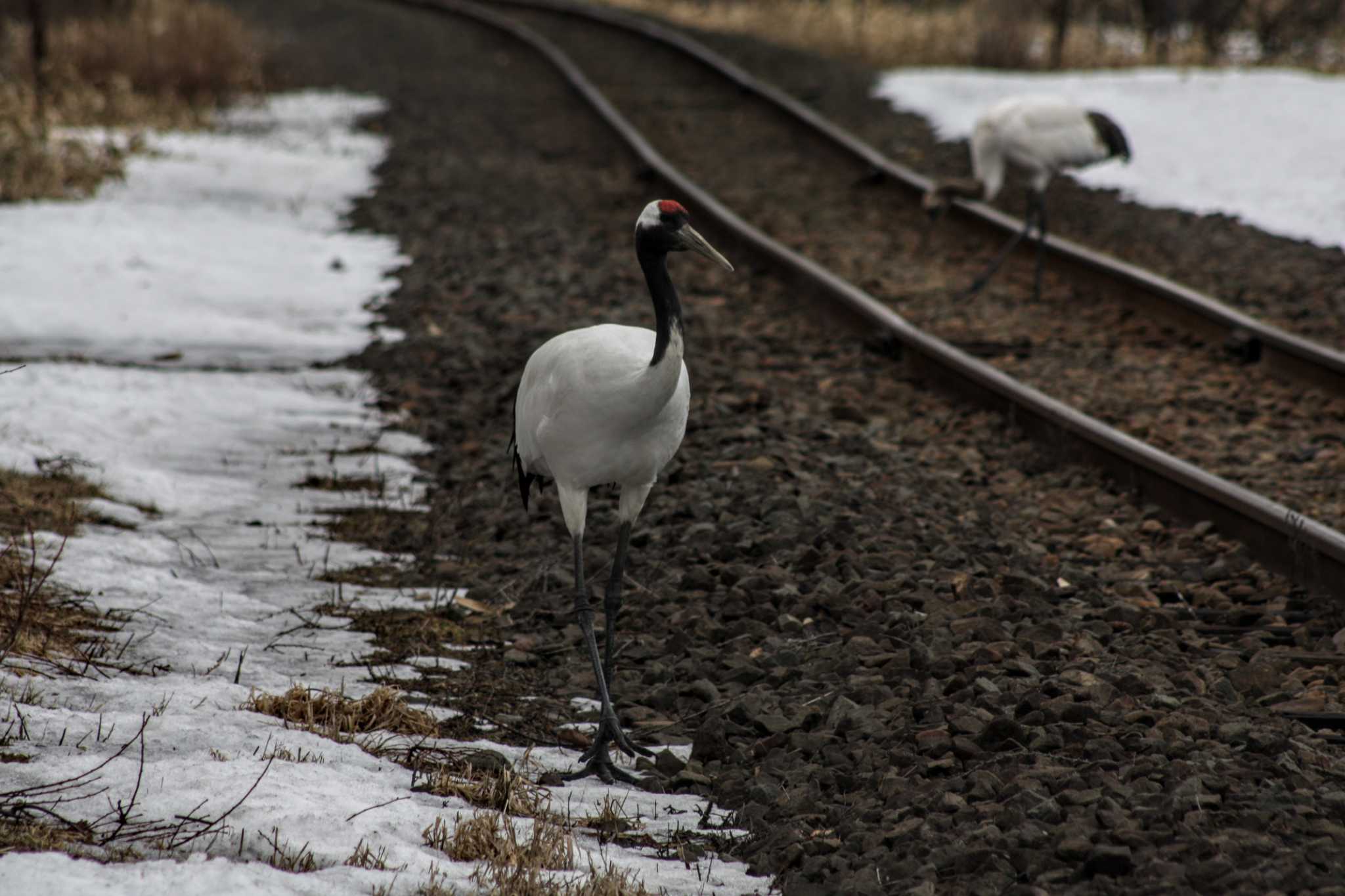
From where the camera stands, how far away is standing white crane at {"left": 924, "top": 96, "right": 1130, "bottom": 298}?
1050cm

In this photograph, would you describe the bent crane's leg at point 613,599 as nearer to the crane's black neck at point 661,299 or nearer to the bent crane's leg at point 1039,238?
the crane's black neck at point 661,299

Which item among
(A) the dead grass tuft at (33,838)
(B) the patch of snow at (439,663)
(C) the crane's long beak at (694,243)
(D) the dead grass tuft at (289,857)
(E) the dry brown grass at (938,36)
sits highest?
(E) the dry brown grass at (938,36)

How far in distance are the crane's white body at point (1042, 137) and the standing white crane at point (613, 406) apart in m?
6.76

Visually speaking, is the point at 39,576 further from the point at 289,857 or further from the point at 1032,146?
the point at 1032,146

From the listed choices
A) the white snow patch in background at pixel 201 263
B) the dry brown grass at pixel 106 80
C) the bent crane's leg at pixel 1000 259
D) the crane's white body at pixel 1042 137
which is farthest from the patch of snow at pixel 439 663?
the dry brown grass at pixel 106 80

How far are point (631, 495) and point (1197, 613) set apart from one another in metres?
2.21

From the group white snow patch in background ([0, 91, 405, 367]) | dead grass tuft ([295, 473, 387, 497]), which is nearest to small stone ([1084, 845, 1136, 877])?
dead grass tuft ([295, 473, 387, 497])

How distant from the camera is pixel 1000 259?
33.2ft

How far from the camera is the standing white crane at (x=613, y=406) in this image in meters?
4.18

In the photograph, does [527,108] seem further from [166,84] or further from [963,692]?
[963,692]

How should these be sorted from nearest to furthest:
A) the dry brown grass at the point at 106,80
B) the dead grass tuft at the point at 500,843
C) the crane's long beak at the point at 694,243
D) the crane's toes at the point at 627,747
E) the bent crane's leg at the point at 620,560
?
the dead grass tuft at the point at 500,843
the crane's long beak at the point at 694,243
the crane's toes at the point at 627,747
the bent crane's leg at the point at 620,560
the dry brown grass at the point at 106,80

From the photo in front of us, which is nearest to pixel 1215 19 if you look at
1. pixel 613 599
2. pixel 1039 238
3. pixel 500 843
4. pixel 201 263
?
pixel 1039 238

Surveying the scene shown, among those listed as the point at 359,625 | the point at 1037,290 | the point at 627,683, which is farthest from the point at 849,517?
the point at 1037,290

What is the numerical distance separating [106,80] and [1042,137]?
36.5 feet
